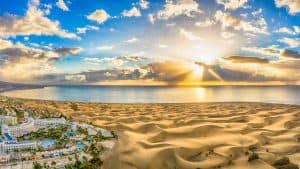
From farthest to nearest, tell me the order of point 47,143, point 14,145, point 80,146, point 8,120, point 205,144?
point 8,120 → point 205,144 → point 47,143 → point 80,146 → point 14,145

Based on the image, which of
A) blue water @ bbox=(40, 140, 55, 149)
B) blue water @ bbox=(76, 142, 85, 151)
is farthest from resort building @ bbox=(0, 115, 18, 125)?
blue water @ bbox=(76, 142, 85, 151)

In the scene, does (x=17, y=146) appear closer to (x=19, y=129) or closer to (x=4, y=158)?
(x=4, y=158)

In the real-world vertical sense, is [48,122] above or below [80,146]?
above

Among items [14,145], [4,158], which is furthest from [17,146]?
[4,158]

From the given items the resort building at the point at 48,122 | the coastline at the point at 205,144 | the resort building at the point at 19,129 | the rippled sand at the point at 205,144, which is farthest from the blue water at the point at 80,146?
the resort building at the point at 48,122

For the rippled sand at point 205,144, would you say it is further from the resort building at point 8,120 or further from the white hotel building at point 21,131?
the resort building at point 8,120

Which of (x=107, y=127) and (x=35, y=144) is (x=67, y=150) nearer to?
(x=35, y=144)

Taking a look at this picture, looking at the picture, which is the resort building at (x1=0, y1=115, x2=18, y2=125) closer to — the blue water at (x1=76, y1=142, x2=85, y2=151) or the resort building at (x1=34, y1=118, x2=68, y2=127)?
the resort building at (x1=34, y1=118, x2=68, y2=127)

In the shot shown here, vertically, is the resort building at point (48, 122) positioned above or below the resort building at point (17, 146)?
above

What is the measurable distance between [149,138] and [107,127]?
11.3 m

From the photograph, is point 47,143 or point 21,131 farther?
point 21,131

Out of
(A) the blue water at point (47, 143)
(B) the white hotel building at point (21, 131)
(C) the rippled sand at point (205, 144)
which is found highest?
(B) the white hotel building at point (21, 131)

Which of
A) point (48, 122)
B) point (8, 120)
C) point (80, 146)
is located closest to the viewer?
point (80, 146)

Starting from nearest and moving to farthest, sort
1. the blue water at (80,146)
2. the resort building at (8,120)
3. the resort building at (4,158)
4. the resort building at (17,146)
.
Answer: the resort building at (4,158) < the resort building at (17,146) < the blue water at (80,146) < the resort building at (8,120)
